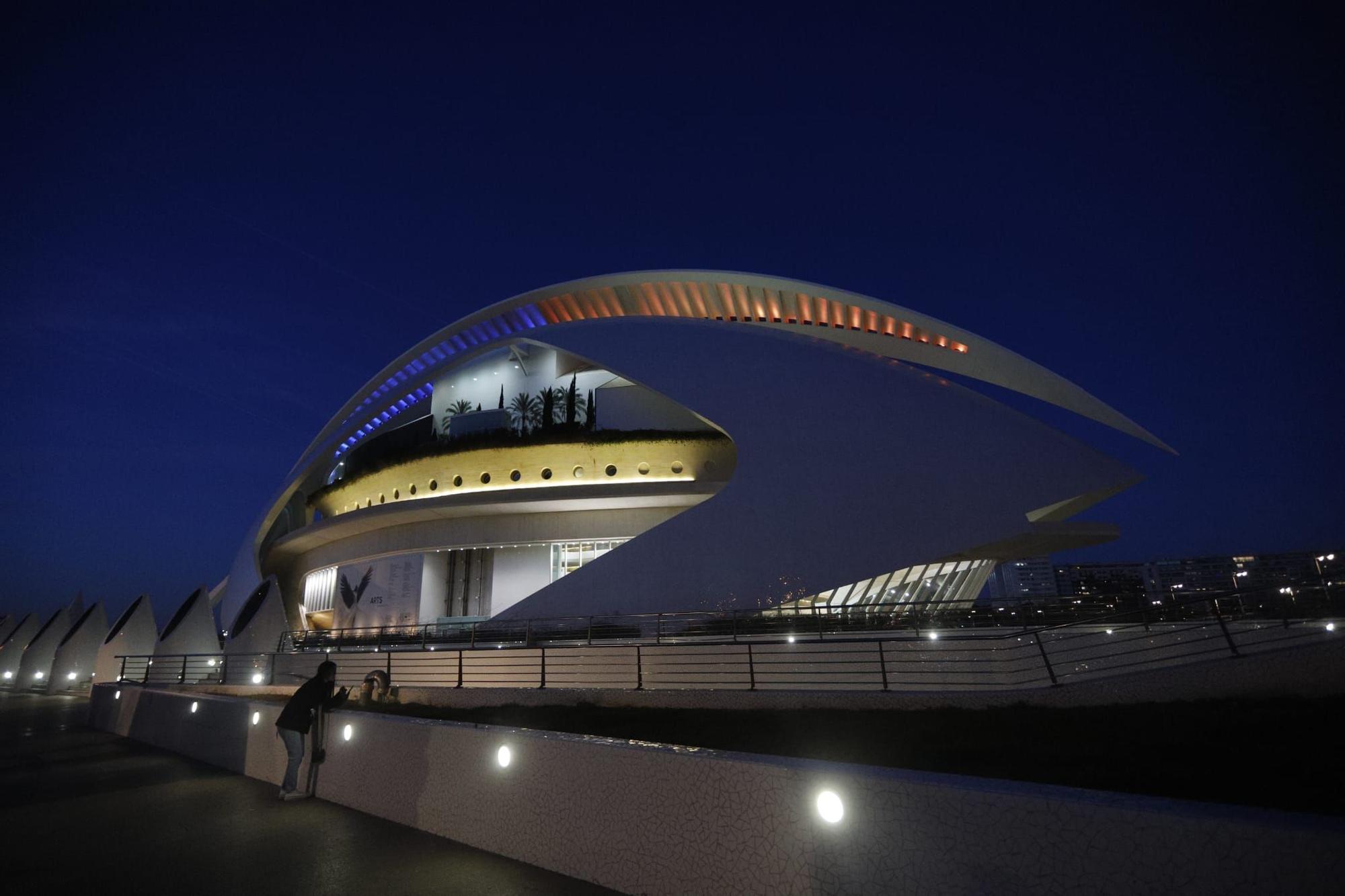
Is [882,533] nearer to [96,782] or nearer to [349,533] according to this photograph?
[96,782]

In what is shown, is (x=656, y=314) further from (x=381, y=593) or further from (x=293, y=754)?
(x=293, y=754)

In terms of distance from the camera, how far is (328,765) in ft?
20.7

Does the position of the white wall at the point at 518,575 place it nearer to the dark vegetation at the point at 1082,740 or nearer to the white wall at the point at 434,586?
the white wall at the point at 434,586

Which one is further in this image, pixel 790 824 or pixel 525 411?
pixel 525 411

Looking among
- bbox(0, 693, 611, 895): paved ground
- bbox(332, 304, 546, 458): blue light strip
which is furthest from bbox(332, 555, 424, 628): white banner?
bbox(0, 693, 611, 895): paved ground

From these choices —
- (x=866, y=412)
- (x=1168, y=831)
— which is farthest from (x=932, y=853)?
(x=866, y=412)

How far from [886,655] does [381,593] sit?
20832 mm

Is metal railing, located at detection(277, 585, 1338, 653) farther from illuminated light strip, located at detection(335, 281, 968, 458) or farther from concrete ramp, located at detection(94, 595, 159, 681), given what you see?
illuminated light strip, located at detection(335, 281, 968, 458)

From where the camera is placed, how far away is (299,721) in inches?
251

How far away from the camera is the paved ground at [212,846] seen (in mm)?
4121

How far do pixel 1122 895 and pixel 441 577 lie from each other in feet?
83.4

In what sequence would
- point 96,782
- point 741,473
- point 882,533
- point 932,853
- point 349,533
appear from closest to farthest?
point 932,853, point 96,782, point 882,533, point 741,473, point 349,533

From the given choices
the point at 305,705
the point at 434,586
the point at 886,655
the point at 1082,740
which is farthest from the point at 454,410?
the point at 1082,740

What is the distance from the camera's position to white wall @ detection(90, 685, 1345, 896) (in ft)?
6.97
